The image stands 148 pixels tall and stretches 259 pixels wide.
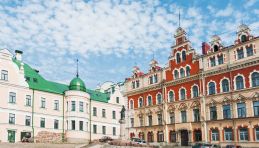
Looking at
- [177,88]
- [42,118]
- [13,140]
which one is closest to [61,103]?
[42,118]

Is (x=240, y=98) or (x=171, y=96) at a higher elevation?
(x=171, y=96)

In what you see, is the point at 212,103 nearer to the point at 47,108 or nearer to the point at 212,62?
the point at 212,62

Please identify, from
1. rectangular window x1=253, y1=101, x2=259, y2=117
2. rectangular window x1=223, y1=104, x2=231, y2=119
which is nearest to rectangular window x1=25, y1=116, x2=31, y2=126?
rectangular window x1=223, y1=104, x2=231, y2=119

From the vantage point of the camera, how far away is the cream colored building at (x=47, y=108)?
55844 millimetres

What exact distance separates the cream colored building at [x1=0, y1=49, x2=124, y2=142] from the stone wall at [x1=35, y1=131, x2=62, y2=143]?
19.1 inches

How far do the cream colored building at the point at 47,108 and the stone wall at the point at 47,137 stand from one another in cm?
48

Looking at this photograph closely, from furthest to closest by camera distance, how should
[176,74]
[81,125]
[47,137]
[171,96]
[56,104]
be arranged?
1. [81,125]
2. [56,104]
3. [171,96]
4. [176,74]
5. [47,137]

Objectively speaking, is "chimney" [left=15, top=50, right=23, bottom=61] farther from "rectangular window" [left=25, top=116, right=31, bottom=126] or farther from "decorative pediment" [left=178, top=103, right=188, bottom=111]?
"decorative pediment" [left=178, top=103, right=188, bottom=111]

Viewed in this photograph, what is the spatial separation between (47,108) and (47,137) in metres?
6.83

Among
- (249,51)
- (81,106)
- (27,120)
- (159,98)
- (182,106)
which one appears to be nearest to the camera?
(249,51)

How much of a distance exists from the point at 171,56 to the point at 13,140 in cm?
2828

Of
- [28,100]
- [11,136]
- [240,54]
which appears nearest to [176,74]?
[240,54]

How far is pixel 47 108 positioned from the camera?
2405 inches

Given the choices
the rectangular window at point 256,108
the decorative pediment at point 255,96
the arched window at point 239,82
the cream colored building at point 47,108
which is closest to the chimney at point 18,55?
the cream colored building at point 47,108
